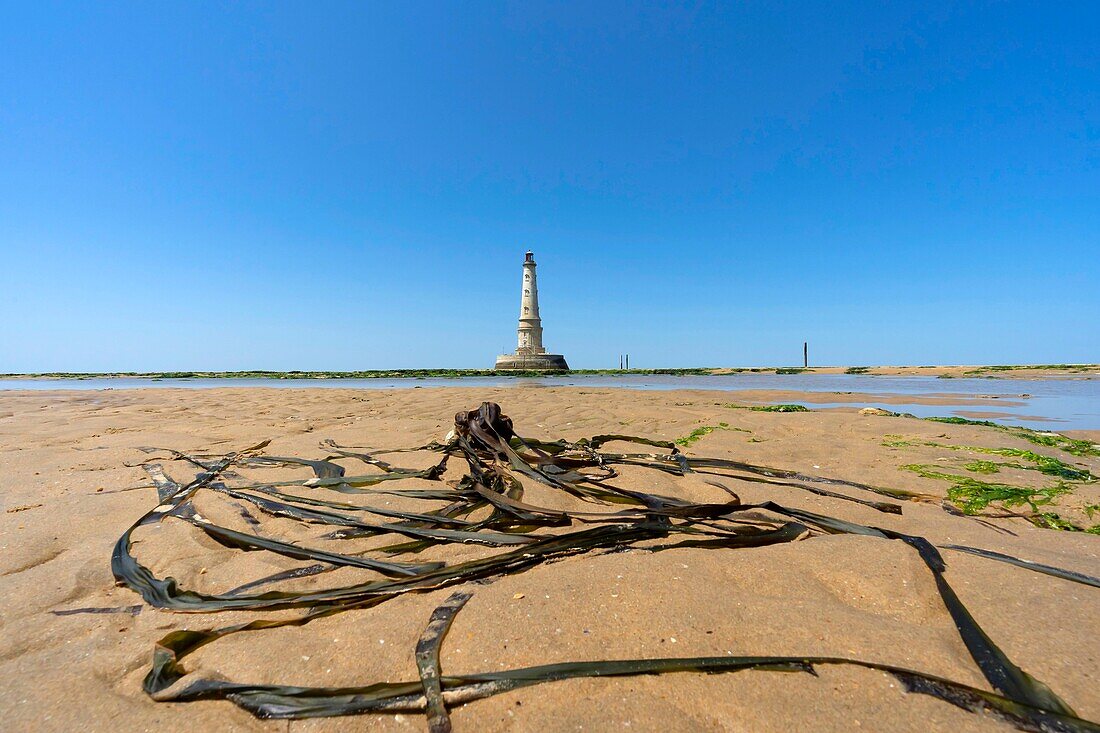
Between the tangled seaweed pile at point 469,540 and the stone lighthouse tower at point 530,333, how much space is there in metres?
39.9

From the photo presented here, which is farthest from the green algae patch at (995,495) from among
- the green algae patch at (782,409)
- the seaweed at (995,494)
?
the green algae patch at (782,409)

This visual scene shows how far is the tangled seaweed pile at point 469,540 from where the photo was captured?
48.1 inches

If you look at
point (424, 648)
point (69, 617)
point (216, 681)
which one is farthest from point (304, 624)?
point (69, 617)

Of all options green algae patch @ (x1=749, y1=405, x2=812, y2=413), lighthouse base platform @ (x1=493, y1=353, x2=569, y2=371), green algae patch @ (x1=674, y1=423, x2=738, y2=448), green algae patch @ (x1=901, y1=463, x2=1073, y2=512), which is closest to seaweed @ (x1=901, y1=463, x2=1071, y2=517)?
green algae patch @ (x1=901, y1=463, x2=1073, y2=512)

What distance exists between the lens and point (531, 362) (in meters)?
44.2

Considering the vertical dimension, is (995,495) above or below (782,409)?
below

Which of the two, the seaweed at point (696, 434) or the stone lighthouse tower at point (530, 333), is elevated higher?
the stone lighthouse tower at point (530, 333)

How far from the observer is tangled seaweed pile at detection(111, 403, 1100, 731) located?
1222 millimetres

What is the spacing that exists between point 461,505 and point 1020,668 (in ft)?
8.17

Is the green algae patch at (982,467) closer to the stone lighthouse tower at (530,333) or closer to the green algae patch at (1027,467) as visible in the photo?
the green algae patch at (1027,467)

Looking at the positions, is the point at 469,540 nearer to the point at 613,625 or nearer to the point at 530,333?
the point at 613,625

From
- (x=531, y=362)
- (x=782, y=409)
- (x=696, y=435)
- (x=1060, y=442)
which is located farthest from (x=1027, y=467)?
(x=531, y=362)

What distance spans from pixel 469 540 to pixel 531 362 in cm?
4197

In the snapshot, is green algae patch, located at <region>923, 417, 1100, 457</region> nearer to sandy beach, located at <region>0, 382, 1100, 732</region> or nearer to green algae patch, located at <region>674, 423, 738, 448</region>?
sandy beach, located at <region>0, 382, 1100, 732</region>
